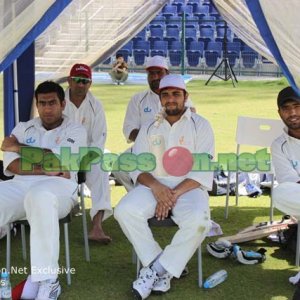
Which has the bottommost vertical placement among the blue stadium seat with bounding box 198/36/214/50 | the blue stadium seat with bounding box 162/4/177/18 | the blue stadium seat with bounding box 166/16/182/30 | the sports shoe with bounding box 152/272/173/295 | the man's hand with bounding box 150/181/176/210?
the sports shoe with bounding box 152/272/173/295

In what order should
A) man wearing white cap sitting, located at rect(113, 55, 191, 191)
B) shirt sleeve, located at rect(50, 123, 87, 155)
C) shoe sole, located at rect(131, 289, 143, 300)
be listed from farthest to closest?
man wearing white cap sitting, located at rect(113, 55, 191, 191)
shirt sleeve, located at rect(50, 123, 87, 155)
shoe sole, located at rect(131, 289, 143, 300)

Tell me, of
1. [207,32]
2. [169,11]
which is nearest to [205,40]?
[207,32]

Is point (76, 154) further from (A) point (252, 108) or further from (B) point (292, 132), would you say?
(A) point (252, 108)

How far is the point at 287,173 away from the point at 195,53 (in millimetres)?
16539

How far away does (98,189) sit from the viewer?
5285mm

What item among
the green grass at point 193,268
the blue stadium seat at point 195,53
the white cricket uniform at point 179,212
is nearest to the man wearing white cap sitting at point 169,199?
the white cricket uniform at point 179,212

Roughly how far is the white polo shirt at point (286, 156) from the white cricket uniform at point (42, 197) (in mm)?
1412

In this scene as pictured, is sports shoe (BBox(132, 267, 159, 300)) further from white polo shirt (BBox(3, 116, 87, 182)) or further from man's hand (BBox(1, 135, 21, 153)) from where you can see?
man's hand (BBox(1, 135, 21, 153))

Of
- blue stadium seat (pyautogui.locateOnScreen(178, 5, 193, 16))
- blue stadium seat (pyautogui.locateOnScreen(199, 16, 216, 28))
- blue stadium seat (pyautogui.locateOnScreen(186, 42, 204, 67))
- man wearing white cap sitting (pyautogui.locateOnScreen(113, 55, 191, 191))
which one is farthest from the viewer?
blue stadium seat (pyautogui.locateOnScreen(178, 5, 193, 16))

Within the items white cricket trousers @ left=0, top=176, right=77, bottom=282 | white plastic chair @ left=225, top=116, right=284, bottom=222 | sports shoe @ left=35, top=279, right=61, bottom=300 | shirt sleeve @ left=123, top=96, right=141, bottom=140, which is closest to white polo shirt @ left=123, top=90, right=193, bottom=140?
shirt sleeve @ left=123, top=96, right=141, bottom=140

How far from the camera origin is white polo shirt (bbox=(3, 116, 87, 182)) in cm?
438

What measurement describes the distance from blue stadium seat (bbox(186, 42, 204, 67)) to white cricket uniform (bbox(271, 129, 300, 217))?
16.3 m

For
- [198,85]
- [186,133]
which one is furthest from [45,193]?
[198,85]

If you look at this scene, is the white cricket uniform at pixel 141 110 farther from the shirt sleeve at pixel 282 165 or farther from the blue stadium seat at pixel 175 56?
the blue stadium seat at pixel 175 56
